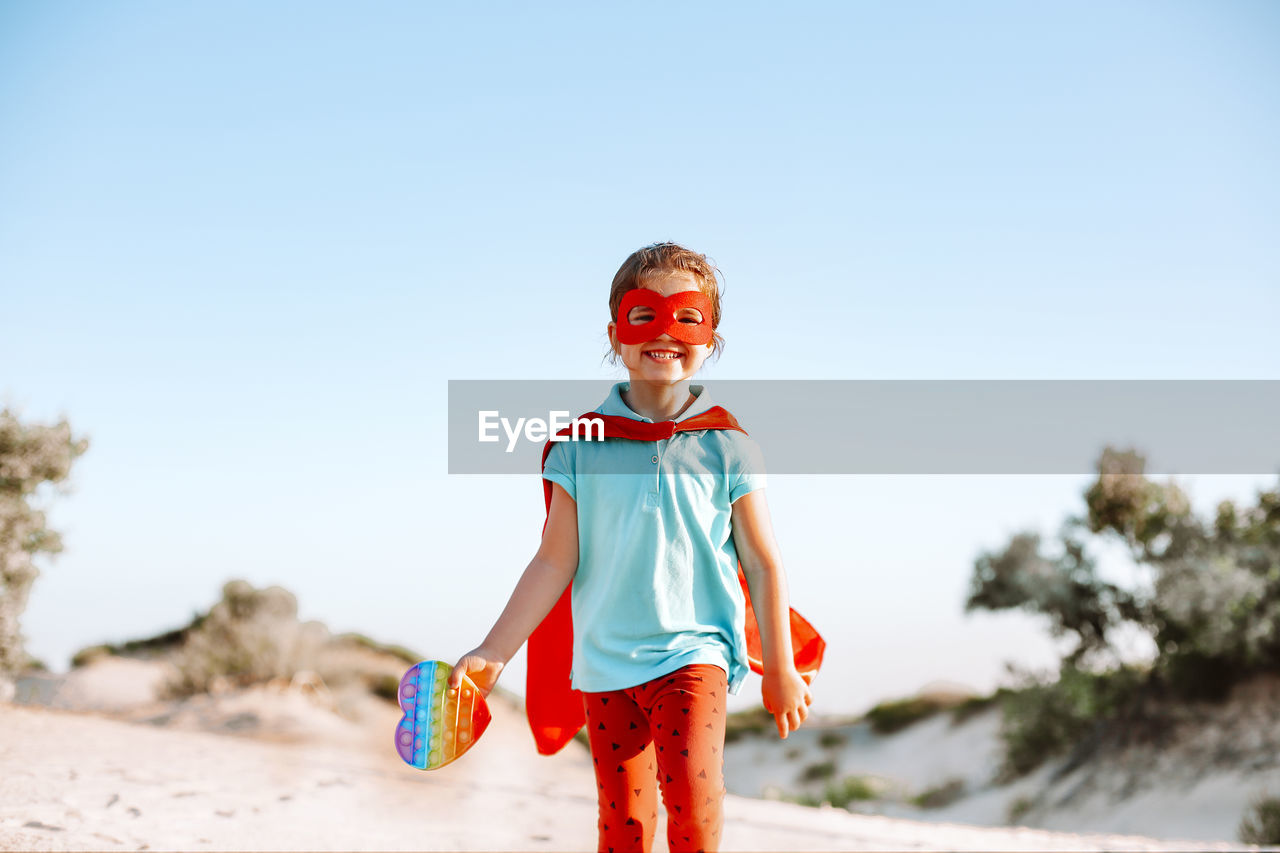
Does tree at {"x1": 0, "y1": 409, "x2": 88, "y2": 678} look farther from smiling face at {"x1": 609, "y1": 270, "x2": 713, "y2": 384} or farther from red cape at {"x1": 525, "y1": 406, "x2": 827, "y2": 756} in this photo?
smiling face at {"x1": 609, "y1": 270, "x2": 713, "y2": 384}

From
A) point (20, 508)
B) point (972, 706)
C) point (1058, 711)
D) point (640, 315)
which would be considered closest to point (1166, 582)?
point (1058, 711)

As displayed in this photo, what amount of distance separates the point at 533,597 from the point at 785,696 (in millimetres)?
703

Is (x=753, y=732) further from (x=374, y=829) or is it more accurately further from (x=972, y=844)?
(x=374, y=829)

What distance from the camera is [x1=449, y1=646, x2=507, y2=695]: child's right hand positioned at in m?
2.52

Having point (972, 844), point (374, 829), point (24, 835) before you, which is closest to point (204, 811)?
point (374, 829)

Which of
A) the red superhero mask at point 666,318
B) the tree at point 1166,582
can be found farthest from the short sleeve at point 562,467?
the tree at point 1166,582

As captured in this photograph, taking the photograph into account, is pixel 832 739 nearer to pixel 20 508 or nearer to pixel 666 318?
pixel 20 508

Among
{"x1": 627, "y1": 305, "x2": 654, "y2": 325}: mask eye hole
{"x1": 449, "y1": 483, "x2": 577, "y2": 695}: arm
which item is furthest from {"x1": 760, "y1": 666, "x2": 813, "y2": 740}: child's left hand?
{"x1": 627, "y1": 305, "x2": 654, "y2": 325}: mask eye hole

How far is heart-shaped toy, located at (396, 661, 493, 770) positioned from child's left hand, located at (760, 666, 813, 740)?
2.35ft

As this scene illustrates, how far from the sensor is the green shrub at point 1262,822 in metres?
8.12

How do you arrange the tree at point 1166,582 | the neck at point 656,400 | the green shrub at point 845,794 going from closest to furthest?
1. the neck at point 656,400
2. the tree at point 1166,582
3. the green shrub at point 845,794

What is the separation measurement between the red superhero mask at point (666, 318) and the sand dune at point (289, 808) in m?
2.76

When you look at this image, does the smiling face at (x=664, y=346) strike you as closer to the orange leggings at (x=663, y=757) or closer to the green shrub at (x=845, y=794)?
the orange leggings at (x=663, y=757)

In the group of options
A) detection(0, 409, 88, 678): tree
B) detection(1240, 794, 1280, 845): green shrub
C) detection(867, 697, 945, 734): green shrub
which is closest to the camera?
detection(0, 409, 88, 678): tree
